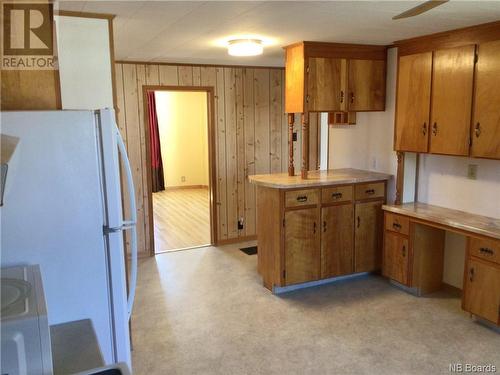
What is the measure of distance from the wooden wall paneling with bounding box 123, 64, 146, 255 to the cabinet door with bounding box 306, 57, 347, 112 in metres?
2.11

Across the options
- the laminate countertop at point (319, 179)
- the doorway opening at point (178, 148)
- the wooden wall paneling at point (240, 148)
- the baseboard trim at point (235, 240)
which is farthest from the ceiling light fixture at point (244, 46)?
the doorway opening at point (178, 148)

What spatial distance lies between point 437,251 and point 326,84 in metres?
1.81

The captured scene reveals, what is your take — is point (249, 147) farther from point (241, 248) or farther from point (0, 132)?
point (0, 132)

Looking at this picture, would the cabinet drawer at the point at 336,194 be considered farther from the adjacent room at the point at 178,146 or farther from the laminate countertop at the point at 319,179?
the adjacent room at the point at 178,146

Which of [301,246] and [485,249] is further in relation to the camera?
[301,246]

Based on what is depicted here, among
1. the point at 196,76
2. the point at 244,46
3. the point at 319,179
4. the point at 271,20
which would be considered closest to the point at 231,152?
the point at 196,76

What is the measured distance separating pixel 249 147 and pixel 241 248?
1.30 meters

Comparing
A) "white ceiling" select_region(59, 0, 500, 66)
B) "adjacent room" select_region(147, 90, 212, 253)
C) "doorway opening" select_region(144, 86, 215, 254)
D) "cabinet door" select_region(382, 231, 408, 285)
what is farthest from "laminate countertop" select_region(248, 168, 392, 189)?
"adjacent room" select_region(147, 90, 212, 253)

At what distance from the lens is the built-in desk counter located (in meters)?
3.10

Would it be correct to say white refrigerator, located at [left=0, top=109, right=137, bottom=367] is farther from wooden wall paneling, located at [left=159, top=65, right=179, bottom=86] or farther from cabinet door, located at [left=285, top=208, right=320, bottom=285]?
wooden wall paneling, located at [left=159, top=65, right=179, bottom=86]

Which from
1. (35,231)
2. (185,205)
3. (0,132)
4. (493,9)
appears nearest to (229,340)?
(35,231)

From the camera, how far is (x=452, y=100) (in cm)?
334

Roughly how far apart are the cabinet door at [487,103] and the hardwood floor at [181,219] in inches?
138

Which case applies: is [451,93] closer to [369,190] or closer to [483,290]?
[369,190]
